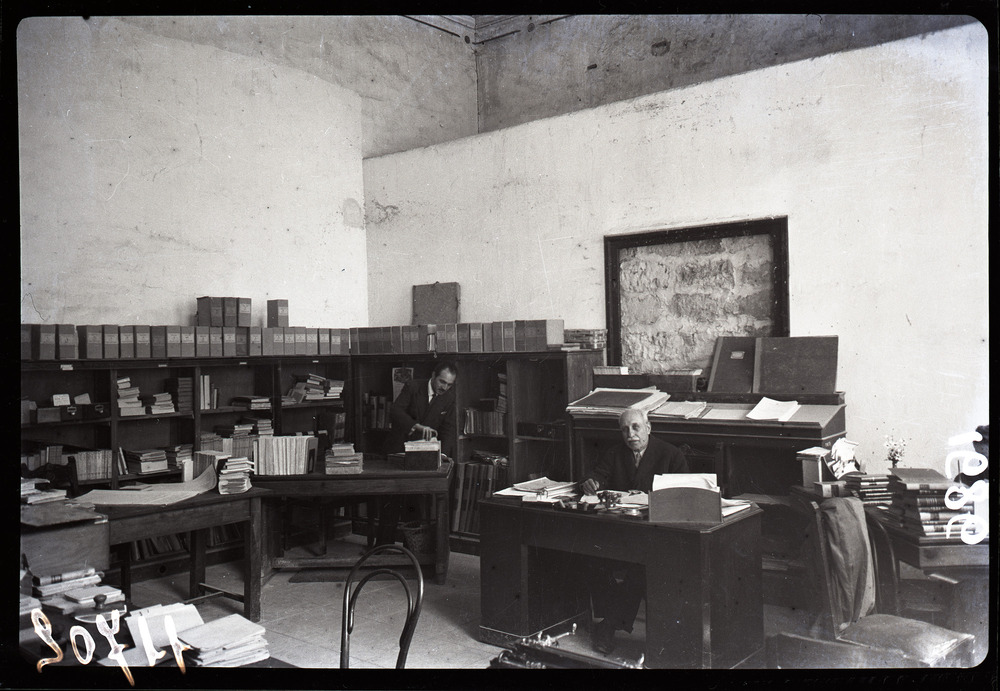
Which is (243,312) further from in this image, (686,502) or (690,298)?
(686,502)

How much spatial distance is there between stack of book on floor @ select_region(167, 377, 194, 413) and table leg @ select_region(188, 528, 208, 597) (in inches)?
40.1

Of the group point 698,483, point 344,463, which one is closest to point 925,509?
point 698,483

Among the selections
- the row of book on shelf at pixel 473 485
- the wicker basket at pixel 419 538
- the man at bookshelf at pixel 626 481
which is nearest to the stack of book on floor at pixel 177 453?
the wicker basket at pixel 419 538

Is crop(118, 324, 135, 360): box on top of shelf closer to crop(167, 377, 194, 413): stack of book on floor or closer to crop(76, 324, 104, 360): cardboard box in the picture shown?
crop(76, 324, 104, 360): cardboard box

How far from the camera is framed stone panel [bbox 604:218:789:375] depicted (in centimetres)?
479

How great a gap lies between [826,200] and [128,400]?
4.78 meters

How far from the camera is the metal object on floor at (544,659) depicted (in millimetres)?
2750

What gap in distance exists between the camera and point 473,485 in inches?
228

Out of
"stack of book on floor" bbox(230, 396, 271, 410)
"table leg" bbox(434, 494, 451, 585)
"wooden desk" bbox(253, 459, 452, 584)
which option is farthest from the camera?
"stack of book on floor" bbox(230, 396, 271, 410)

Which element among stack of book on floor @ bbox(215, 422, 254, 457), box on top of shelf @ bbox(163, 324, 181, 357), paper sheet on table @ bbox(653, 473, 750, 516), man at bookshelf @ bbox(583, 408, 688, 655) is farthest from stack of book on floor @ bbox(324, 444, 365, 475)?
paper sheet on table @ bbox(653, 473, 750, 516)

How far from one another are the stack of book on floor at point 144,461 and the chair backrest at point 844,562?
426cm

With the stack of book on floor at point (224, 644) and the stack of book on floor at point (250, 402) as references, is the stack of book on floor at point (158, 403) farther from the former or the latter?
the stack of book on floor at point (224, 644)

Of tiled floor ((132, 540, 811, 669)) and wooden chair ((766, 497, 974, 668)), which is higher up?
wooden chair ((766, 497, 974, 668))

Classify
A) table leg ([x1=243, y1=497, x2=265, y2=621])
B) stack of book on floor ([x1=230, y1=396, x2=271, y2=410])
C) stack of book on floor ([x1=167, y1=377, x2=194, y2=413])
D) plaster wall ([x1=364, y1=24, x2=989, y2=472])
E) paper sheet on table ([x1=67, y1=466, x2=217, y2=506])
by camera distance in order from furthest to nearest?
stack of book on floor ([x1=230, y1=396, x2=271, y2=410]) < stack of book on floor ([x1=167, y1=377, x2=194, y2=413]) < table leg ([x1=243, y1=497, x2=265, y2=621]) < plaster wall ([x1=364, y1=24, x2=989, y2=472]) < paper sheet on table ([x1=67, y1=466, x2=217, y2=506])
